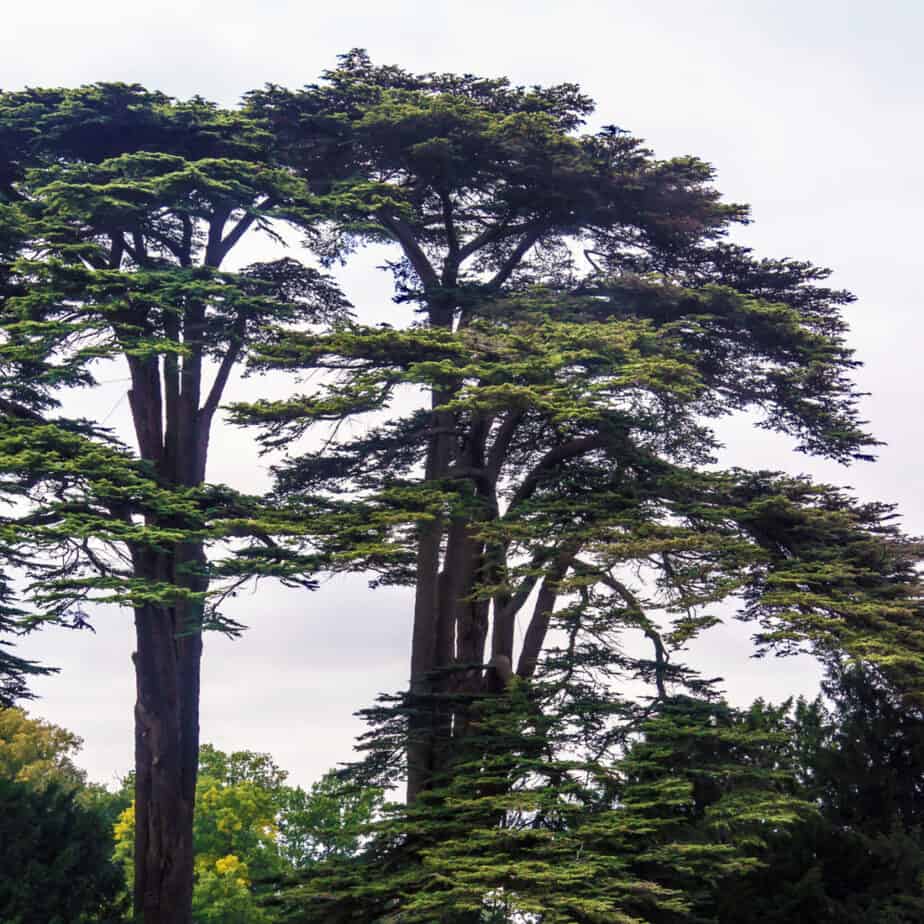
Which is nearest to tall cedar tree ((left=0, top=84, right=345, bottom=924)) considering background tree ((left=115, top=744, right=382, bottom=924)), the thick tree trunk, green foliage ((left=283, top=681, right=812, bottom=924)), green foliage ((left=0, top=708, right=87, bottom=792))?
the thick tree trunk

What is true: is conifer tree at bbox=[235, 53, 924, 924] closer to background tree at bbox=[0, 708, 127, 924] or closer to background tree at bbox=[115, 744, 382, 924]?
background tree at bbox=[0, 708, 127, 924]

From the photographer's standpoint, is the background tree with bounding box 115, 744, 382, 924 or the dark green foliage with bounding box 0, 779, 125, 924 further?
the background tree with bounding box 115, 744, 382, 924

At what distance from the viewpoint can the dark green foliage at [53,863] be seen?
1755cm

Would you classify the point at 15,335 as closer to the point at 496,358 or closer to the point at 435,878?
the point at 496,358

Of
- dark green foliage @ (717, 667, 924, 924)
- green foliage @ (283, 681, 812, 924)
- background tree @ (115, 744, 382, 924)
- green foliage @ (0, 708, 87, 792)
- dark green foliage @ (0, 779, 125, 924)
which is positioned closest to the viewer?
green foliage @ (283, 681, 812, 924)

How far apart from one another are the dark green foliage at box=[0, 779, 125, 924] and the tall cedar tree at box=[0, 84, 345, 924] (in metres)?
0.98

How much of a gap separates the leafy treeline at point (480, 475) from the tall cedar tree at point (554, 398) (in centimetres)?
7

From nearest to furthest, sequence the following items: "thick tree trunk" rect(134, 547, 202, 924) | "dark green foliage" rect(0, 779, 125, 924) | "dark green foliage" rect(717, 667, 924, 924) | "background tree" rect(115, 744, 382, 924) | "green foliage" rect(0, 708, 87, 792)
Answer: "dark green foliage" rect(717, 667, 924, 924), "dark green foliage" rect(0, 779, 125, 924), "thick tree trunk" rect(134, 547, 202, 924), "background tree" rect(115, 744, 382, 924), "green foliage" rect(0, 708, 87, 792)

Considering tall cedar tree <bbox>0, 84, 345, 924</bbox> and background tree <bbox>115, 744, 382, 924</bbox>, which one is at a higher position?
Answer: tall cedar tree <bbox>0, 84, 345, 924</bbox>

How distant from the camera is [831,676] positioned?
62.0ft

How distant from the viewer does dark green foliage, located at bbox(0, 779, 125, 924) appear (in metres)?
17.5

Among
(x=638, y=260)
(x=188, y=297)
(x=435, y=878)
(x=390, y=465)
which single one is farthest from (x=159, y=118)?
(x=435, y=878)

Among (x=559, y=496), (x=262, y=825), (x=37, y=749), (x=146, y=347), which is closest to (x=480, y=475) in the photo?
(x=559, y=496)

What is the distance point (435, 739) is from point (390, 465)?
4.91 metres
